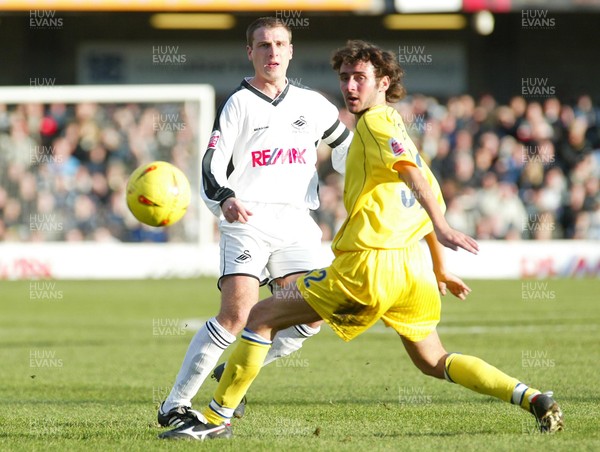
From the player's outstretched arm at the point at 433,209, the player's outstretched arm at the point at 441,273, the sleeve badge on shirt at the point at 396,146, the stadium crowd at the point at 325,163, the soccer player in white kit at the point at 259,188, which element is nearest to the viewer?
the player's outstretched arm at the point at 433,209

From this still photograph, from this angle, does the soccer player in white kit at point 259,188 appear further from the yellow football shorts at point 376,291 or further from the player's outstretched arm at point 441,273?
the player's outstretched arm at point 441,273

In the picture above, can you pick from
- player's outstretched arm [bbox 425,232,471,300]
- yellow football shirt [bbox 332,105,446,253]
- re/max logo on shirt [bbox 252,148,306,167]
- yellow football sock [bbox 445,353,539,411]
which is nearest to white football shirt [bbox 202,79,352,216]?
re/max logo on shirt [bbox 252,148,306,167]

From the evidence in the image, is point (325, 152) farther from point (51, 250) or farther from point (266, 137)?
point (266, 137)

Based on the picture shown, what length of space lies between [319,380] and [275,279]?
227cm

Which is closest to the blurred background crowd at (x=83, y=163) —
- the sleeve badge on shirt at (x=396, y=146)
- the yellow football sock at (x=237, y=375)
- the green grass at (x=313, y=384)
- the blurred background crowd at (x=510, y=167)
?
the blurred background crowd at (x=510, y=167)

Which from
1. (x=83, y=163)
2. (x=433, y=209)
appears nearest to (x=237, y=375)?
(x=433, y=209)

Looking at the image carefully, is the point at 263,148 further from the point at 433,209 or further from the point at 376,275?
the point at 433,209

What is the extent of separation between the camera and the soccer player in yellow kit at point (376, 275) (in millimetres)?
5395

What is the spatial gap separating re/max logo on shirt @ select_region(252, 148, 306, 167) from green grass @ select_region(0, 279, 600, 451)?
1.59 meters

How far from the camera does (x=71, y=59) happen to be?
2895cm

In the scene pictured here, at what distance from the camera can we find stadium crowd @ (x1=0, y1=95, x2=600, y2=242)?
2300cm

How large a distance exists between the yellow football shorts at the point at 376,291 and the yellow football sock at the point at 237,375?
0.43m

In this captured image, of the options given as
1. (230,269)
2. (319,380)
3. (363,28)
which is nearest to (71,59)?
(363,28)

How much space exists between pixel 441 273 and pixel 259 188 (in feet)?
4.37
